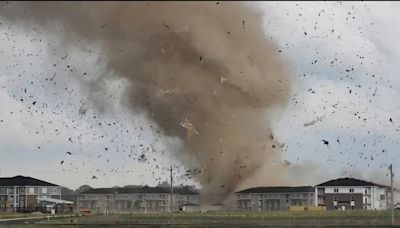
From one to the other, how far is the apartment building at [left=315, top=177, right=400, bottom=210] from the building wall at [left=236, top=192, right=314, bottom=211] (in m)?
3.37

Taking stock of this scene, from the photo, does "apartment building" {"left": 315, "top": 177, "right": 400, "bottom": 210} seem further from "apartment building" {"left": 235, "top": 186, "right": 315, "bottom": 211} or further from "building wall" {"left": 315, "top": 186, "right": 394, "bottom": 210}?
"apartment building" {"left": 235, "top": 186, "right": 315, "bottom": 211}

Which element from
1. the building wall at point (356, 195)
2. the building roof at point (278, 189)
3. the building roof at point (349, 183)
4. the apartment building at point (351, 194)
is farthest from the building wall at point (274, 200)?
the building roof at point (349, 183)

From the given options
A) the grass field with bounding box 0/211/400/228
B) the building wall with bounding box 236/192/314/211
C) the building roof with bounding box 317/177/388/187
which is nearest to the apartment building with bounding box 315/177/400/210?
the building roof with bounding box 317/177/388/187

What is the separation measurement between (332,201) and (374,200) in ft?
38.5

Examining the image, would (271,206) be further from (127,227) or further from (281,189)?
(127,227)

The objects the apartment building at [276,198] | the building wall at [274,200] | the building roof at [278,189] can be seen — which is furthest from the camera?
the building wall at [274,200]

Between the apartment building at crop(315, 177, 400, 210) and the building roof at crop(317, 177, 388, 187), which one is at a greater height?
the building roof at crop(317, 177, 388, 187)

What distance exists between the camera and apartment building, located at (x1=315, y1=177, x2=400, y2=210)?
7367 inches

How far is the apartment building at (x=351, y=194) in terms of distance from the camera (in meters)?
187

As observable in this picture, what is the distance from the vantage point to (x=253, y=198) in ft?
618

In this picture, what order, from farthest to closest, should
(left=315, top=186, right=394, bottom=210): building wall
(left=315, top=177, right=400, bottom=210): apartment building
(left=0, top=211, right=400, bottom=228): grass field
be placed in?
(left=315, top=186, right=394, bottom=210): building wall → (left=315, top=177, right=400, bottom=210): apartment building → (left=0, top=211, right=400, bottom=228): grass field

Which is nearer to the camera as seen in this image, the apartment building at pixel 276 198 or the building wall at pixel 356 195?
the apartment building at pixel 276 198

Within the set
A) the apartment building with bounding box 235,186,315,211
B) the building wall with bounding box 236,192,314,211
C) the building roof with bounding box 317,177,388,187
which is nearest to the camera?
the apartment building with bounding box 235,186,315,211

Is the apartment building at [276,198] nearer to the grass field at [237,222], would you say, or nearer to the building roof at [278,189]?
the building roof at [278,189]
